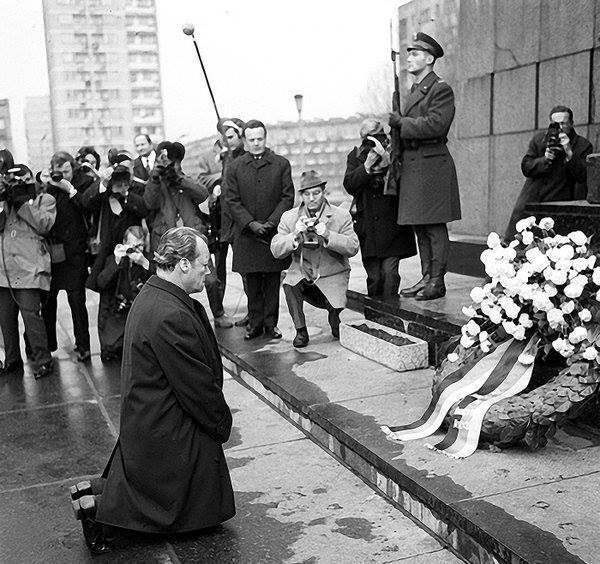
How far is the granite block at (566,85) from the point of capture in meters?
7.92

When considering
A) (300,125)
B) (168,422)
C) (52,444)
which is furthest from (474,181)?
(300,125)

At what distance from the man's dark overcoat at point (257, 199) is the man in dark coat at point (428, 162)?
1.12 meters

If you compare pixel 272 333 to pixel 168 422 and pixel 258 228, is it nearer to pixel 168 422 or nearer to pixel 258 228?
pixel 258 228

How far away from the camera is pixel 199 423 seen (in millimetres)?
3414

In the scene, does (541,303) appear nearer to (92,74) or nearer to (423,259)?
(423,259)

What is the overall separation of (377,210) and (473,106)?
377cm

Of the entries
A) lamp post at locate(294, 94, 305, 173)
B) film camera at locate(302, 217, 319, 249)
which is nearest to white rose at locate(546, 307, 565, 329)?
film camera at locate(302, 217, 319, 249)

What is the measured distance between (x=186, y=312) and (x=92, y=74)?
10.8 metres

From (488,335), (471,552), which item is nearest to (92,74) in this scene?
(488,335)

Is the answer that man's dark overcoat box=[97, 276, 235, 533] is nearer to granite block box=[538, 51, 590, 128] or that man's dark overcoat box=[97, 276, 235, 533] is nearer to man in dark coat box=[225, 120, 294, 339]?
man in dark coat box=[225, 120, 294, 339]

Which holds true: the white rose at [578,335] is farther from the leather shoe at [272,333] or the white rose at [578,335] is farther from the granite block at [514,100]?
the granite block at [514,100]

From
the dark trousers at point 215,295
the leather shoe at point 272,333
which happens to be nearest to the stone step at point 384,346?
the leather shoe at point 272,333

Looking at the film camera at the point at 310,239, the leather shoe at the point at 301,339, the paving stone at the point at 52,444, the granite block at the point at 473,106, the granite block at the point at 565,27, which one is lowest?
the paving stone at the point at 52,444

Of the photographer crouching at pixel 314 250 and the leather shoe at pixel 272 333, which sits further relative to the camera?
the leather shoe at pixel 272 333
